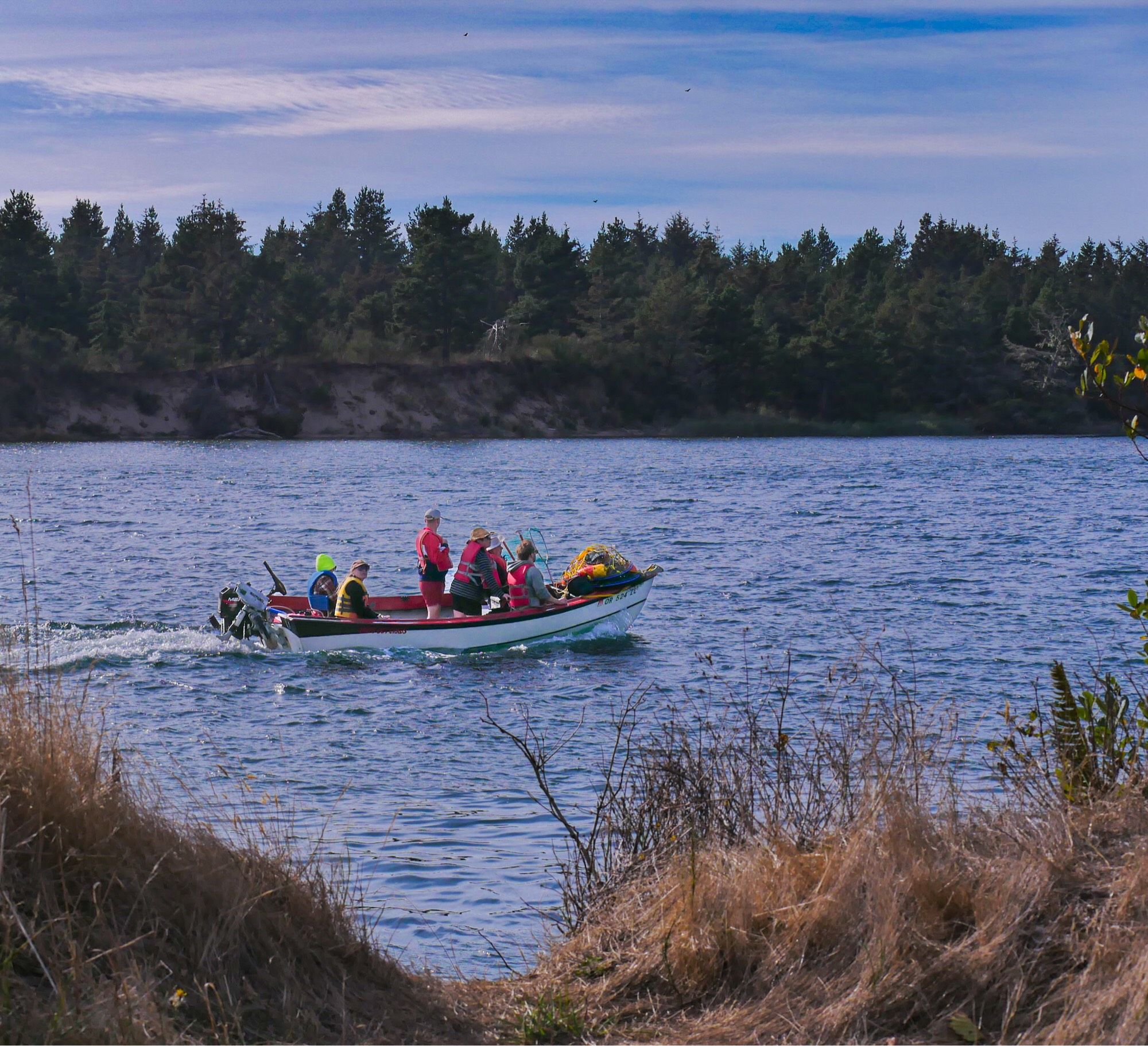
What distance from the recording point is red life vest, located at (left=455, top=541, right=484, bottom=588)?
19297 millimetres

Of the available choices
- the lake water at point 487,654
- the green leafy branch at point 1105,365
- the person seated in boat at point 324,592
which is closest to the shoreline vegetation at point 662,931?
the lake water at point 487,654

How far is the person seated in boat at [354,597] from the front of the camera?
1903 centimetres

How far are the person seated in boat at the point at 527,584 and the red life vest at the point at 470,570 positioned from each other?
1.61ft

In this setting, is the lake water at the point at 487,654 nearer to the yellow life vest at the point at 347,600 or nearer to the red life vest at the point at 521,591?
the yellow life vest at the point at 347,600

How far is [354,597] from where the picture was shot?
1905 centimetres

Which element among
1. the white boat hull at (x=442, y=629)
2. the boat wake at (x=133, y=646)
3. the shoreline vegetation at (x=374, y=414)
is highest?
the shoreline vegetation at (x=374, y=414)

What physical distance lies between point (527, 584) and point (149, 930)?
14.7 meters

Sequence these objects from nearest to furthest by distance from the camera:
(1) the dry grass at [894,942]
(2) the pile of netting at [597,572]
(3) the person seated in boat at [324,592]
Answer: (1) the dry grass at [894,942], (3) the person seated in boat at [324,592], (2) the pile of netting at [597,572]

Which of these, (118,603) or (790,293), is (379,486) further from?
(790,293)

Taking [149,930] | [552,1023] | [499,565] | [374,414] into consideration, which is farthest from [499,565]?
[374,414]

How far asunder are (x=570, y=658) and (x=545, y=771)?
717 centimetres

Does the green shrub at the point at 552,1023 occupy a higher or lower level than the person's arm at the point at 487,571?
lower

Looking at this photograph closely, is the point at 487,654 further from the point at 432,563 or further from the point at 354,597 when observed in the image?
the point at 354,597

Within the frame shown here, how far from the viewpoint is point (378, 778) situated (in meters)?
12.4
